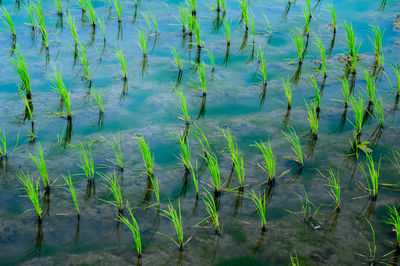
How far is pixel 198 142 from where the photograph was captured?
358 cm

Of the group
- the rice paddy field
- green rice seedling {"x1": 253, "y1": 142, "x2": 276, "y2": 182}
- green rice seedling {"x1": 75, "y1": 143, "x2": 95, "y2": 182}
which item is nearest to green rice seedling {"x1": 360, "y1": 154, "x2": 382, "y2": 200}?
the rice paddy field

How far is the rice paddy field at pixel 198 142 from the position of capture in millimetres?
2668

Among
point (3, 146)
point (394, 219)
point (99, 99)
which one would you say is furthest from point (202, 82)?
→ point (394, 219)

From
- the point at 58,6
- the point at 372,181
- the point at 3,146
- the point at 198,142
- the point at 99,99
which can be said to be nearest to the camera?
the point at 372,181

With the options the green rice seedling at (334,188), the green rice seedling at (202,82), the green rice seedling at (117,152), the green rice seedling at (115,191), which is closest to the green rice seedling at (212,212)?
the green rice seedling at (115,191)

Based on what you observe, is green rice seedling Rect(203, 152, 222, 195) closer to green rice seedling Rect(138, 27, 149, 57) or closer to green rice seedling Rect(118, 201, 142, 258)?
green rice seedling Rect(118, 201, 142, 258)

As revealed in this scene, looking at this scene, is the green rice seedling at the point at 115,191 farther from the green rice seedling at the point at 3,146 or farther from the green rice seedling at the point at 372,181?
the green rice seedling at the point at 372,181

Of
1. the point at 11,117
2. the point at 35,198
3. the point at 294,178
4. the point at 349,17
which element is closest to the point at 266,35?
the point at 349,17

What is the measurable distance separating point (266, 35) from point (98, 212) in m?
3.45

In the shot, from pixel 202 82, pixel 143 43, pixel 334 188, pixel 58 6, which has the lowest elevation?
pixel 334 188

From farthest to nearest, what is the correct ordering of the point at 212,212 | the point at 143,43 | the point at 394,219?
the point at 143,43 → the point at 212,212 → the point at 394,219

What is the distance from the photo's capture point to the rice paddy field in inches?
105

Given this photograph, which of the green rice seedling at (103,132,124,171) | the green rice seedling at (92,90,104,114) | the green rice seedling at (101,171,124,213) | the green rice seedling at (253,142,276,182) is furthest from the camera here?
the green rice seedling at (92,90,104,114)

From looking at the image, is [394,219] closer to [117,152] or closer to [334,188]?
[334,188]
